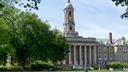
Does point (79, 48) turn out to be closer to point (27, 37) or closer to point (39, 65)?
point (39, 65)

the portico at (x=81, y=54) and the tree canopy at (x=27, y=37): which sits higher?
the tree canopy at (x=27, y=37)

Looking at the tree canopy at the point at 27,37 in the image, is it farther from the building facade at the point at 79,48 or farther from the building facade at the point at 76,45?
the building facade at the point at 76,45

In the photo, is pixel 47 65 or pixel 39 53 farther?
pixel 47 65

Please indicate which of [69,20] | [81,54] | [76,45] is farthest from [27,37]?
[76,45]

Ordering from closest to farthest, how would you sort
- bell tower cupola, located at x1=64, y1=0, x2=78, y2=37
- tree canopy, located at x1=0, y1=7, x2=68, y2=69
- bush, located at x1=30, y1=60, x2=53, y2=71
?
tree canopy, located at x1=0, y1=7, x2=68, y2=69 → bush, located at x1=30, y1=60, x2=53, y2=71 → bell tower cupola, located at x1=64, y1=0, x2=78, y2=37

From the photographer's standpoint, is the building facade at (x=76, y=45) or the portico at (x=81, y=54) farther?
the portico at (x=81, y=54)

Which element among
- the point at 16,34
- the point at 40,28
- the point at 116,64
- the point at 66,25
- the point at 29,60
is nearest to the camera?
the point at 16,34

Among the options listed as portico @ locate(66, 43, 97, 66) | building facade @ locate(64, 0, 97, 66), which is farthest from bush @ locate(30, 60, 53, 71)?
portico @ locate(66, 43, 97, 66)

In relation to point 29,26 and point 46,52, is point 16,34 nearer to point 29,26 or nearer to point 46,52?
point 29,26

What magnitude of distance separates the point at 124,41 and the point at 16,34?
306 feet

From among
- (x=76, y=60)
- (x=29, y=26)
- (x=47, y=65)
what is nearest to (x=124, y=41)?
(x=76, y=60)

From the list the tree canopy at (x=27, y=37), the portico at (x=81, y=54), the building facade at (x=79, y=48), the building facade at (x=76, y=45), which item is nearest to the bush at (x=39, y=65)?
the tree canopy at (x=27, y=37)

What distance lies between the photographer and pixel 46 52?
280 ft

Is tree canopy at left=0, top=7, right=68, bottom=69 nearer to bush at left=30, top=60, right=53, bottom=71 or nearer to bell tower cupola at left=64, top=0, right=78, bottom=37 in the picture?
bush at left=30, top=60, right=53, bottom=71
